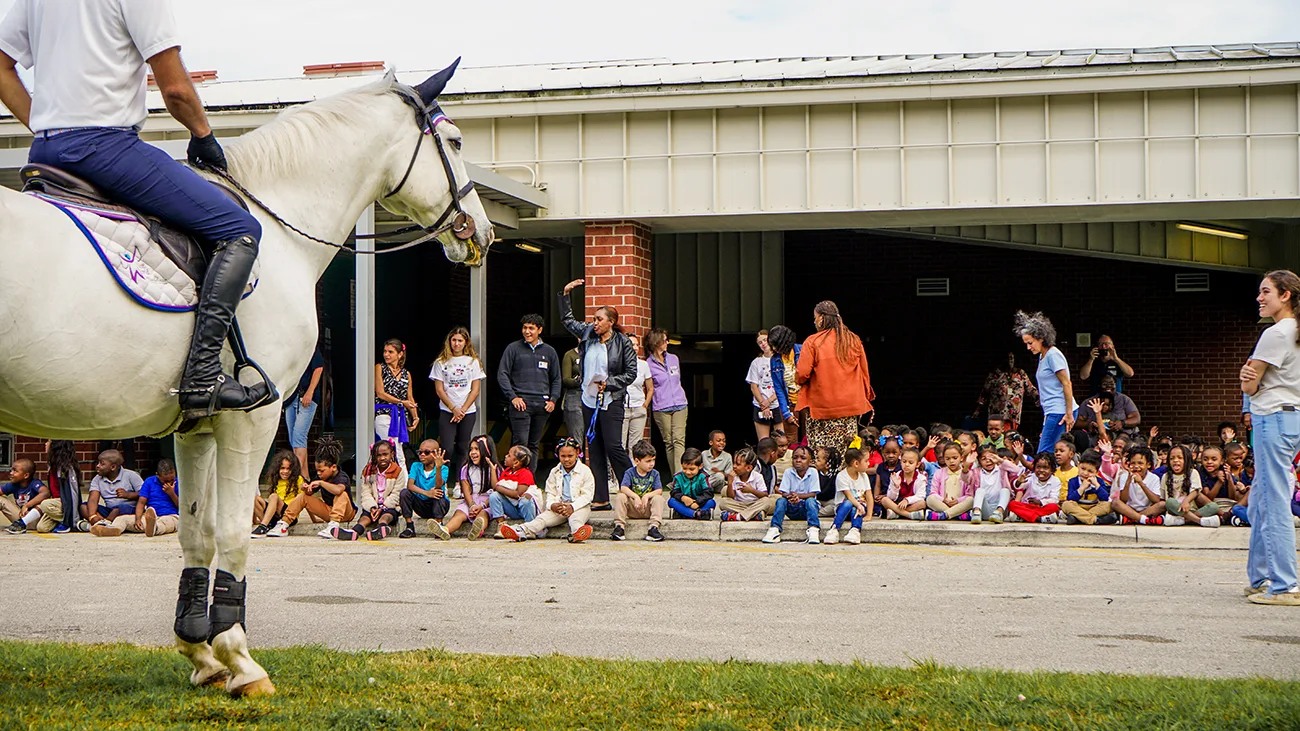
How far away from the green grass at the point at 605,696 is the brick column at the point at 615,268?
10.2 metres

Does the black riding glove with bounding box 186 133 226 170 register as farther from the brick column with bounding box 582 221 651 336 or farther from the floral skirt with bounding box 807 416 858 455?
the brick column with bounding box 582 221 651 336

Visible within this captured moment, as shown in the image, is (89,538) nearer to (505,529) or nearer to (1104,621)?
(505,529)

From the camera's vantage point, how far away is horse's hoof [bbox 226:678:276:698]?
5.17 meters

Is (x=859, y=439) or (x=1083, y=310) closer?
(x=859, y=439)

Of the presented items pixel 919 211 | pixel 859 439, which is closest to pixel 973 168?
pixel 919 211

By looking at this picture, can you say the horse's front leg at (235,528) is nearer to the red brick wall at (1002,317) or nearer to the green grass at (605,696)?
the green grass at (605,696)

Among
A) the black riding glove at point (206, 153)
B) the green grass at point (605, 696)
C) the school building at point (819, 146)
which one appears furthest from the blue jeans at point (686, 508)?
the black riding glove at point (206, 153)

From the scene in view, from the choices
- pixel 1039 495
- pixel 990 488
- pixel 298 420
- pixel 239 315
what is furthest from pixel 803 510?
pixel 239 315

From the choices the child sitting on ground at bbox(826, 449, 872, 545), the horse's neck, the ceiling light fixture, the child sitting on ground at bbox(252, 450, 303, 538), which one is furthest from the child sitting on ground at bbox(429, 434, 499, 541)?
the ceiling light fixture

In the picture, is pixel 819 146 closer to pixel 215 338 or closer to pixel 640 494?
pixel 640 494

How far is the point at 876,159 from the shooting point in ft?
50.5

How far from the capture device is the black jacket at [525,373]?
46.9 ft

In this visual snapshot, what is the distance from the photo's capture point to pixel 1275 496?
7.93 m

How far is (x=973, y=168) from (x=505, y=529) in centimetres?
695
